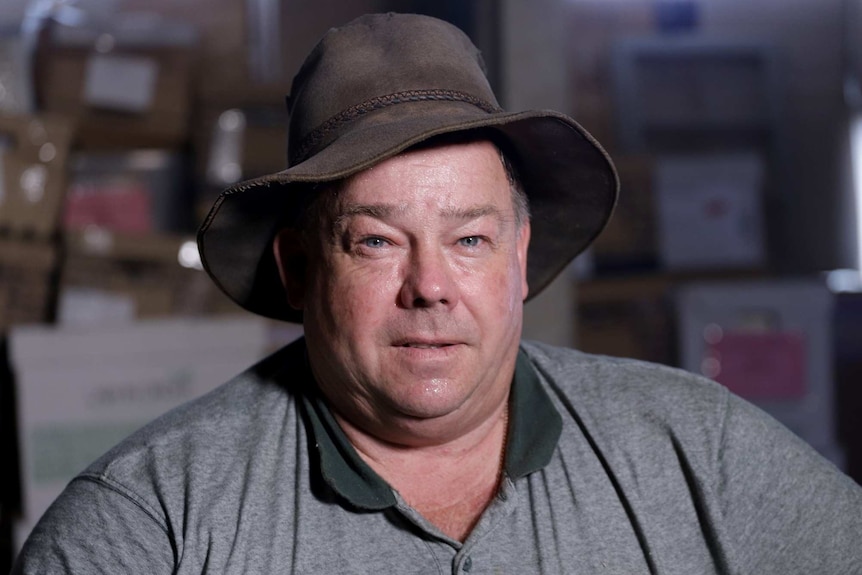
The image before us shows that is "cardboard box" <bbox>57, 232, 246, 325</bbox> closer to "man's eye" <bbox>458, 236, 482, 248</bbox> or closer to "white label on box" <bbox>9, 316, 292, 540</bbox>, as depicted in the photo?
"white label on box" <bbox>9, 316, 292, 540</bbox>

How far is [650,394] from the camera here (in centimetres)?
164

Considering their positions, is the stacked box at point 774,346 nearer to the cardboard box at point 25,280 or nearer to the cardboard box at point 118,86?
the cardboard box at point 118,86

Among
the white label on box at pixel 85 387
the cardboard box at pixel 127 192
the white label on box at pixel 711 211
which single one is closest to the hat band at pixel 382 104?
the white label on box at pixel 85 387

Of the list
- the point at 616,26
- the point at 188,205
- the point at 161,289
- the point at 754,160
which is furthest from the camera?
the point at 616,26

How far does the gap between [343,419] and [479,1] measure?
1752 millimetres

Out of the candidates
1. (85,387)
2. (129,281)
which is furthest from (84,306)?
(85,387)

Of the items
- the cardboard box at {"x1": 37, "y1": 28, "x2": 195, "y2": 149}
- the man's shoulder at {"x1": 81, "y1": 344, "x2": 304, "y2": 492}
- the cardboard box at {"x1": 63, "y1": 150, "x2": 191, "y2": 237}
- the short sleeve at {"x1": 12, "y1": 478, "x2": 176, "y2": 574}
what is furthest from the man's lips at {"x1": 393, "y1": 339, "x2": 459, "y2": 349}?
the cardboard box at {"x1": 37, "y1": 28, "x2": 195, "y2": 149}

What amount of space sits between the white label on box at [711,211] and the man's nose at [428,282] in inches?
97.8

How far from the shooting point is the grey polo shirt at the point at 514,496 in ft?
4.59

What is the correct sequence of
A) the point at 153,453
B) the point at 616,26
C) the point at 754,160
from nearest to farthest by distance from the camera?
the point at 153,453 → the point at 754,160 → the point at 616,26

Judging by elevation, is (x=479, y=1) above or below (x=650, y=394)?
above

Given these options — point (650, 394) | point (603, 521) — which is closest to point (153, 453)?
point (603, 521)

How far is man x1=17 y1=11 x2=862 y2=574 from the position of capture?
4.61ft

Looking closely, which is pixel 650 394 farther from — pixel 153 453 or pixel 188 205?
pixel 188 205
